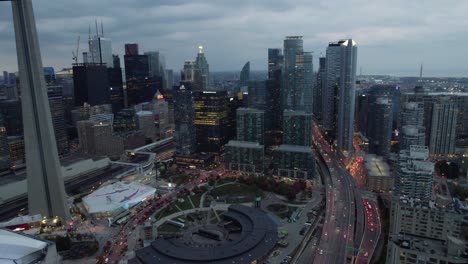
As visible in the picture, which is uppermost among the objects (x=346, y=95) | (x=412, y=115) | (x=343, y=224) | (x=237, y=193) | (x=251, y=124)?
(x=346, y=95)

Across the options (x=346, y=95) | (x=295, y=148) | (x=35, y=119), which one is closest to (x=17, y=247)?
(x=35, y=119)

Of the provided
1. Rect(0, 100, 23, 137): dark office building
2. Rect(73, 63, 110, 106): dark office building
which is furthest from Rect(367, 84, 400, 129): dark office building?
Rect(0, 100, 23, 137): dark office building

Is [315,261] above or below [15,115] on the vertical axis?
below

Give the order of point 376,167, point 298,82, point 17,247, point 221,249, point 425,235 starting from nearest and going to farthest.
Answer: point 17,247 → point 425,235 → point 221,249 → point 376,167 → point 298,82

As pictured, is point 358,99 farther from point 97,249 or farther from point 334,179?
point 97,249

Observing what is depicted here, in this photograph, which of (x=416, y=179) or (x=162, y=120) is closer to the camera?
(x=416, y=179)

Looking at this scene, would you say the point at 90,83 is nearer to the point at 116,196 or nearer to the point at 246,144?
the point at 246,144

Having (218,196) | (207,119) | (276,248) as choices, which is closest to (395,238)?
(276,248)
